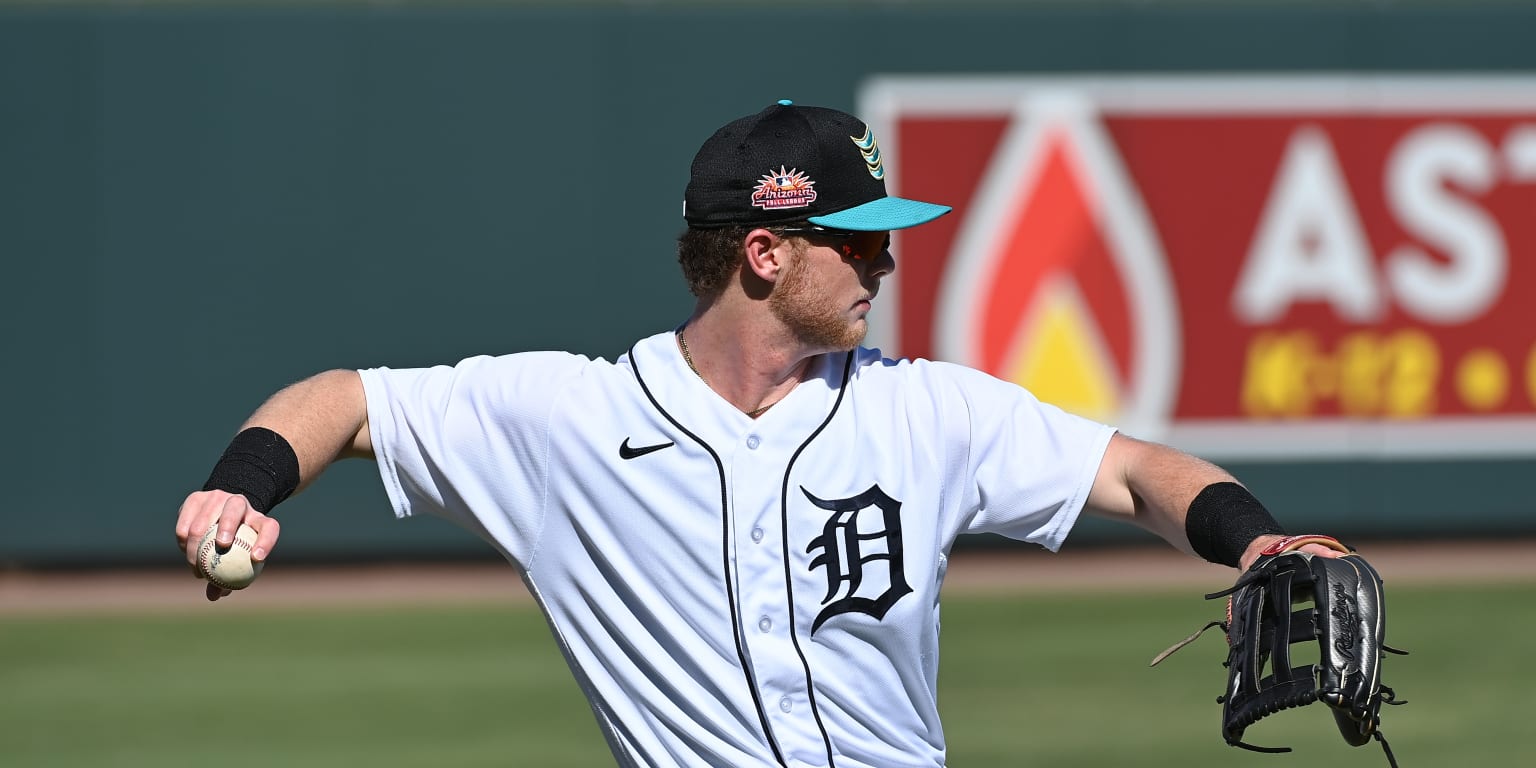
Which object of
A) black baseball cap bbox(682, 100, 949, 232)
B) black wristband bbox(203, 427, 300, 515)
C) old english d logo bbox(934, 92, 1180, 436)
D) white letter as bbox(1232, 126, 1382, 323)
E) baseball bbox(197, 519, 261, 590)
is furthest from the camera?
white letter as bbox(1232, 126, 1382, 323)

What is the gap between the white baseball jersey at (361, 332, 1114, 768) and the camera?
135 inches

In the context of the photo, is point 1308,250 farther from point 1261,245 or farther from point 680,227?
point 680,227

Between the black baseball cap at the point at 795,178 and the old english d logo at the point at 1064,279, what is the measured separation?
7.42 metres

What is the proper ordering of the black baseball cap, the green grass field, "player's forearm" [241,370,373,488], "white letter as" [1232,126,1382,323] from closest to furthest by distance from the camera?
"player's forearm" [241,370,373,488] → the black baseball cap → the green grass field → "white letter as" [1232,126,1382,323]

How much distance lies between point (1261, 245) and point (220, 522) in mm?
8997

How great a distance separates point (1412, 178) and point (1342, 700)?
879 cm

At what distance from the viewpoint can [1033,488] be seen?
3537mm

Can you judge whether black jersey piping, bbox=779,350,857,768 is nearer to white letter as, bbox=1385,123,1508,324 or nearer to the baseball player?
the baseball player

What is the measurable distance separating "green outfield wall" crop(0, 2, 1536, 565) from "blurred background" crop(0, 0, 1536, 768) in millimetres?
18

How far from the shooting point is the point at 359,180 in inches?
421

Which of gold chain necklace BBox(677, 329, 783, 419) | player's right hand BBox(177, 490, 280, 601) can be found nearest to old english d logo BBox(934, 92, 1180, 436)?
gold chain necklace BBox(677, 329, 783, 419)

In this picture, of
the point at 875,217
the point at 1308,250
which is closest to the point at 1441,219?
the point at 1308,250

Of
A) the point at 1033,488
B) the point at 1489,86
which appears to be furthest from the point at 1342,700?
the point at 1489,86

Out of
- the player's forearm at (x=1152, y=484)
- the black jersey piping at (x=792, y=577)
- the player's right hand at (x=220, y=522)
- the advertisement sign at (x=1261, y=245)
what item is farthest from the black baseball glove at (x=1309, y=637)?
the advertisement sign at (x=1261, y=245)
